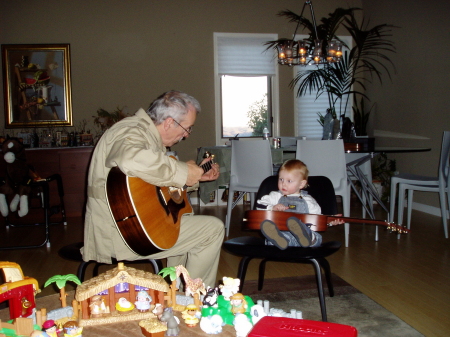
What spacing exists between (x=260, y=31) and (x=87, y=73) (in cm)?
252

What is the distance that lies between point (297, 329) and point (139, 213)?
0.81 metres

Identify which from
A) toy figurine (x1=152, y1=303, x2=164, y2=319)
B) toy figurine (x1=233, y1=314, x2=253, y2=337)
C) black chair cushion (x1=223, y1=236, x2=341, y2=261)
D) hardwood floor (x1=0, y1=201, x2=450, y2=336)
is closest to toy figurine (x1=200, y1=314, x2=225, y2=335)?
toy figurine (x1=233, y1=314, x2=253, y2=337)

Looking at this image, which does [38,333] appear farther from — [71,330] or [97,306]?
[97,306]

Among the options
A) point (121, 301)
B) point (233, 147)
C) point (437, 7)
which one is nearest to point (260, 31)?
point (437, 7)

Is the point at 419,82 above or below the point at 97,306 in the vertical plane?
above

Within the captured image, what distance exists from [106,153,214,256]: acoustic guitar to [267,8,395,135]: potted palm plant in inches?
143

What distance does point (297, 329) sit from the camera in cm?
112

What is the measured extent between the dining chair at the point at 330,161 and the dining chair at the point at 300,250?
3.67 feet

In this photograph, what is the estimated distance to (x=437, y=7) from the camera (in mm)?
4809

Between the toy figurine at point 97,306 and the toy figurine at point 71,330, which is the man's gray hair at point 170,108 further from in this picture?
the toy figurine at point 71,330

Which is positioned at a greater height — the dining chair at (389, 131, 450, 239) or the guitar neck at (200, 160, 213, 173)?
the guitar neck at (200, 160, 213, 173)

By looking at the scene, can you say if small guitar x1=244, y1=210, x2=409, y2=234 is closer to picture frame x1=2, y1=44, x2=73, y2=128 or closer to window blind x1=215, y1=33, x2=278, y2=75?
window blind x1=215, y1=33, x2=278, y2=75

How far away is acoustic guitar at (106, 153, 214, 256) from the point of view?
167 centimetres

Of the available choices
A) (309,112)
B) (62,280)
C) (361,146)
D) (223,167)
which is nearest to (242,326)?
(62,280)
